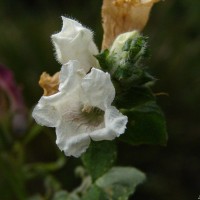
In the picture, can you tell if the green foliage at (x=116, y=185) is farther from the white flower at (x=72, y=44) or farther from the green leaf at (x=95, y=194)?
the white flower at (x=72, y=44)

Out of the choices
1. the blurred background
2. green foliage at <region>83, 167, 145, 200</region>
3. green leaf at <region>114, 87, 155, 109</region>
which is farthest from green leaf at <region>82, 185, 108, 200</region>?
the blurred background

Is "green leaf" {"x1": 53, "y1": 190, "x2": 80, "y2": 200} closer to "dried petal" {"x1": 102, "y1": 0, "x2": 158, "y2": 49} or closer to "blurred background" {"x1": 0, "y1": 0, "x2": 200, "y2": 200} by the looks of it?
"dried petal" {"x1": 102, "y1": 0, "x2": 158, "y2": 49}

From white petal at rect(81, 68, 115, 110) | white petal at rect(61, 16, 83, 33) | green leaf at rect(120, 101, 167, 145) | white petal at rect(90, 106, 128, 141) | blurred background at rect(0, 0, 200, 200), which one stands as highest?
white petal at rect(61, 16, 83, 33)

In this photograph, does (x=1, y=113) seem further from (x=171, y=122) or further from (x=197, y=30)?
(x=197, y=30)

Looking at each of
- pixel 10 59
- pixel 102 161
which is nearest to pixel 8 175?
pixel 102 161

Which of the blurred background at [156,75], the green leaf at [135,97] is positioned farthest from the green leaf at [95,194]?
the blurred background at [156,75]
